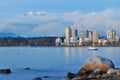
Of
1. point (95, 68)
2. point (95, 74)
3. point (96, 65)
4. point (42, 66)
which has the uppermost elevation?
point (96, 65)

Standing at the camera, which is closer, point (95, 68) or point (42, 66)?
point (95, 68)

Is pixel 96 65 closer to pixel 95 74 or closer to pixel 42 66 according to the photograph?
pixel 95 74

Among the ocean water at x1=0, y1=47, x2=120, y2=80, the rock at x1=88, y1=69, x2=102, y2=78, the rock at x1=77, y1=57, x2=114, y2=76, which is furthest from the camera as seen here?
the ocean water at x1=0, y1=47, x2=120, y2=80

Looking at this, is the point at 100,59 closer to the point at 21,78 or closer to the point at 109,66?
the point at 109,66

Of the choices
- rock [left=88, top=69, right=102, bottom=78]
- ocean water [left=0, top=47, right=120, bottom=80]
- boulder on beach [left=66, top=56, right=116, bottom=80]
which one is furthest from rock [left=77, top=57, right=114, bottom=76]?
ocean water [left=0, top=47, right=120, bottom=80]

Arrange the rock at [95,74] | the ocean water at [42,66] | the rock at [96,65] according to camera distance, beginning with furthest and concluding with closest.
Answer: the ocean water at [42,66]
the rock at [96,65]
the rock at [95,74]

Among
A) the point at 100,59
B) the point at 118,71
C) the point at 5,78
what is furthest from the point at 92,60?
the point at 5,78

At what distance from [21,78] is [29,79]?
7.33 ft

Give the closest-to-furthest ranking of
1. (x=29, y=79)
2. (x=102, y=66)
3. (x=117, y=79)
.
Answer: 1. (x=117, y=79)
2. (x=102, y=66)
3. (x=29, y=79)

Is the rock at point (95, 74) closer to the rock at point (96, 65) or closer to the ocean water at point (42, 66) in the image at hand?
the rock at point (96, 65)

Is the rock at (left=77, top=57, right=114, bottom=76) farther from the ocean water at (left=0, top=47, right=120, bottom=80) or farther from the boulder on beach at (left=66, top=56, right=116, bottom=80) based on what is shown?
the ocean water at (left=0, top=47, right=120, bottom=80)

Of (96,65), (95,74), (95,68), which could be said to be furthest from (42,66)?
(95,74)

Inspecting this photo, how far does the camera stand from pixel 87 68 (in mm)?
46000

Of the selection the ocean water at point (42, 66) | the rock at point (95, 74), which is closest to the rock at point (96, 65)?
the rock at point (95, 74)
